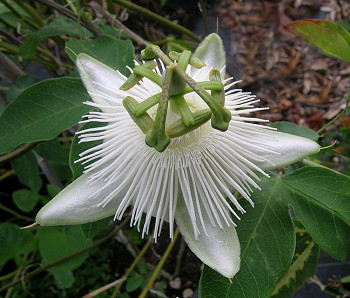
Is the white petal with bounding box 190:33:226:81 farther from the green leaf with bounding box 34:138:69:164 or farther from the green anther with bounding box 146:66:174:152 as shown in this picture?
the green leaf with bounding box 34:138:69:164

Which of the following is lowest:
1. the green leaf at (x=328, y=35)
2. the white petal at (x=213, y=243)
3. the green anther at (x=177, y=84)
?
the white petal at (x=213, y=243)

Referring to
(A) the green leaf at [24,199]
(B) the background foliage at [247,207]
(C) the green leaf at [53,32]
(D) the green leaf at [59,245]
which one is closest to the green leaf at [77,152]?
(B) the background foliage at [247,207]

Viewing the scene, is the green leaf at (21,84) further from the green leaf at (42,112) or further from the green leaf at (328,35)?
the green leaf at (328,35)

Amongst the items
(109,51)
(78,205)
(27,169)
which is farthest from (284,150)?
(27,169)

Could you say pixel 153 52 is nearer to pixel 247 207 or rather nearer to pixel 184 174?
pixel 184 174

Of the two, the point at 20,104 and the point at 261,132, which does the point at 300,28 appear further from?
Answer: the point at 20,104

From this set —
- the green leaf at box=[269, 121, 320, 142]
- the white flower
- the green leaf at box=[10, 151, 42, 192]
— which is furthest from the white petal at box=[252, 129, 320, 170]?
the green leaf at box=[10, 151, 42, 192]
